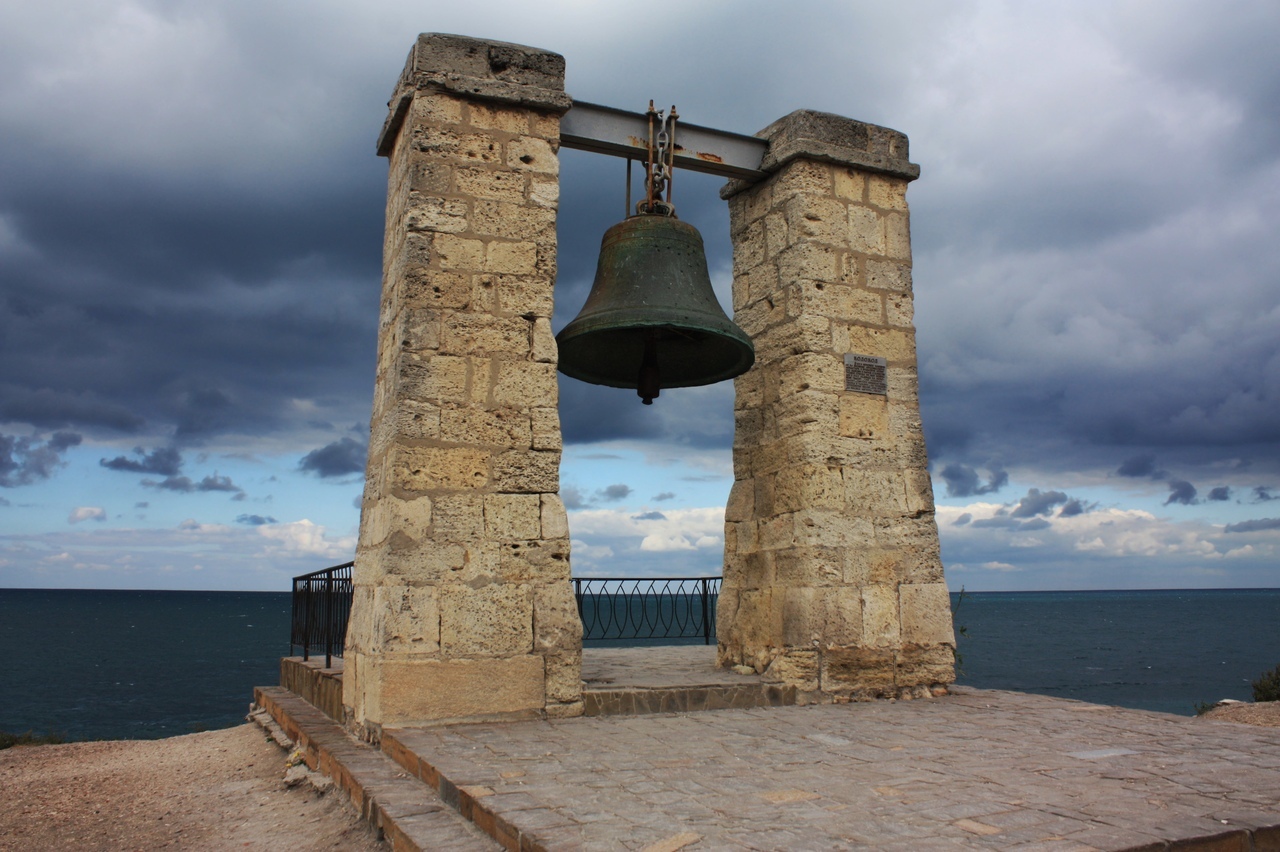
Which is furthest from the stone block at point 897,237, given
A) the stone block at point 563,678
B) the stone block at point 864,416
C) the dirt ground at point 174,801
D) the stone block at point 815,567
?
the dirt ground at point 174,801

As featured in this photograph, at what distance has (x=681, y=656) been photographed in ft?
22.0

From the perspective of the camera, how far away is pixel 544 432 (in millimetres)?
4820

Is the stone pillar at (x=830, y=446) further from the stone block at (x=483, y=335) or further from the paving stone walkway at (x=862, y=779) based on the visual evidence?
the stone block at (x=483, y=335)

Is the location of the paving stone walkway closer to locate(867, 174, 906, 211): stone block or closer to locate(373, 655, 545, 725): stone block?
locate(373, 655, 545, 725): stone block

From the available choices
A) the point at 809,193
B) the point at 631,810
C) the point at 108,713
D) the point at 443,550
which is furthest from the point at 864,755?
the point at 108,713

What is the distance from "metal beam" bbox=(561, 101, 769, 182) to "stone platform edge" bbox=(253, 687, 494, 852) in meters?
3.56

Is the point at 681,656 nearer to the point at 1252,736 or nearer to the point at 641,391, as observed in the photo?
the point at 641,391

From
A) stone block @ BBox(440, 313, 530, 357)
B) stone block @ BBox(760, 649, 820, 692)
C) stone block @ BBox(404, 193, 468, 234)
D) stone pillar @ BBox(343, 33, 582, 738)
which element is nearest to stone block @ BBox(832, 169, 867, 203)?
stone pillar @ BBox(343, 33, 582, 738)

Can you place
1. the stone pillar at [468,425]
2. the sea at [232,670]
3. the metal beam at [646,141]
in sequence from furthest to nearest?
the sea at [232,670], the metal beam at [646,141], the stone pillar at [468,425]

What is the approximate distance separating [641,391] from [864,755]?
2.28m

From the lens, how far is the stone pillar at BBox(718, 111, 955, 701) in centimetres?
535

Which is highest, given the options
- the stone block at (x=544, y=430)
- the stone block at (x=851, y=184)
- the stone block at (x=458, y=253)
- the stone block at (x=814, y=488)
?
the stone block at (x=851, y=184)

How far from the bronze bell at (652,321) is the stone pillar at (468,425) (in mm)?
354

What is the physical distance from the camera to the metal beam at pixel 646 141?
5488mm
